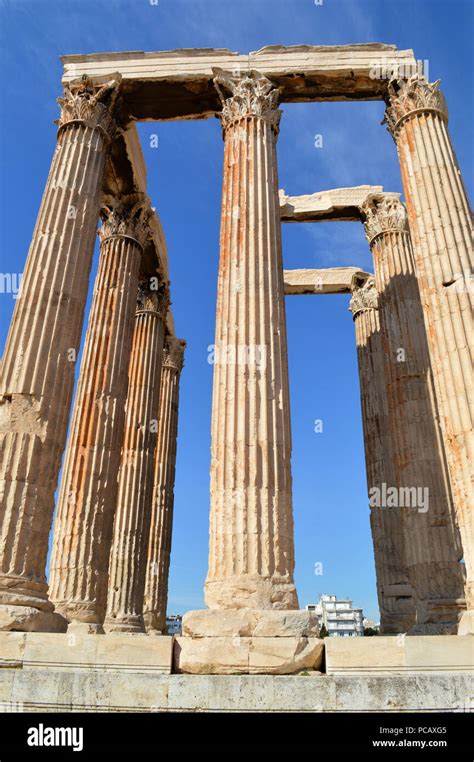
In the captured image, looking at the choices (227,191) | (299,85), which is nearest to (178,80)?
(299,85)

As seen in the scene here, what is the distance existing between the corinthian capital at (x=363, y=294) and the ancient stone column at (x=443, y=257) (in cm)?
1034

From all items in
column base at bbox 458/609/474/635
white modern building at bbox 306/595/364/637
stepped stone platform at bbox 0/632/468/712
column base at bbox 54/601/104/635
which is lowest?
stepped stone platform at bbox 0/632/468/712

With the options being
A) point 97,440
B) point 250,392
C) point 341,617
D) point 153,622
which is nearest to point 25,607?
point 250,392

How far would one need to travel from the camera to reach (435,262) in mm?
14164

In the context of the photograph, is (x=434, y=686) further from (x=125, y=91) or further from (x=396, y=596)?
(x=125, y=91)

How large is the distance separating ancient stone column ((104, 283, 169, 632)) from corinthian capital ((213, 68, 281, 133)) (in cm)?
990

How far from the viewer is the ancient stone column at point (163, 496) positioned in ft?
78.2

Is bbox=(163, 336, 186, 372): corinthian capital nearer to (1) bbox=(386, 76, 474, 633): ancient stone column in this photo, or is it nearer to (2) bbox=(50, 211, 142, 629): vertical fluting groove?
(2) bbox=(50, 211, 142, 629): vertical fluting groove

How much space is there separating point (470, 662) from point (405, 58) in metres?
16.8

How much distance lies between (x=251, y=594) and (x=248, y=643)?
0.89 metres

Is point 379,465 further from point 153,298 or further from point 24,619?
point 24,619

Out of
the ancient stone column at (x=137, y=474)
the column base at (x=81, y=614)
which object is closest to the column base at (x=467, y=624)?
the column base at (x=81, y=614)

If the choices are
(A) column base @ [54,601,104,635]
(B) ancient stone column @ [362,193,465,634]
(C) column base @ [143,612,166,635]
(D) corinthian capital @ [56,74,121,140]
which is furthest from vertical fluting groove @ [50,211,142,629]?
(B) ancient stone column @ [362,193,465,634]

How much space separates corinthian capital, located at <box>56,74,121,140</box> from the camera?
1722 cm
